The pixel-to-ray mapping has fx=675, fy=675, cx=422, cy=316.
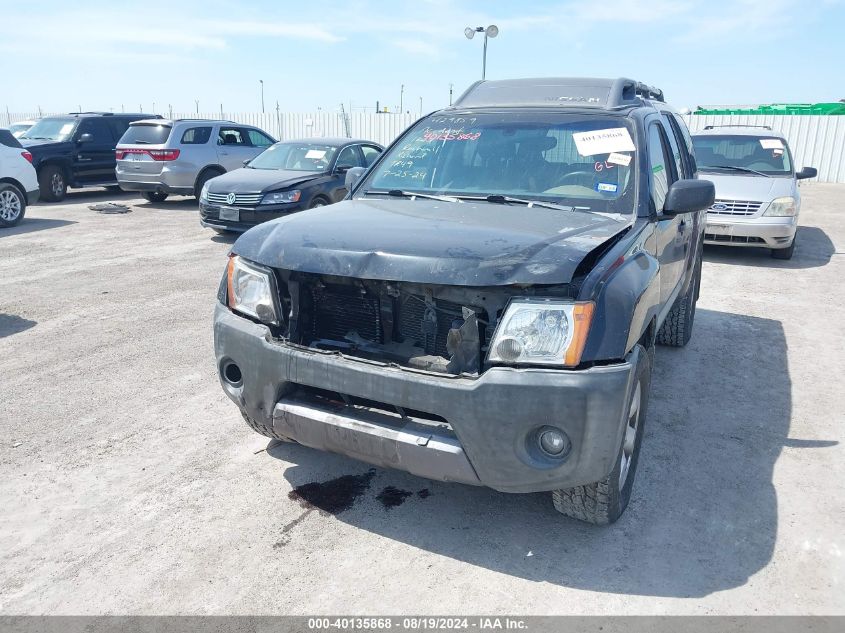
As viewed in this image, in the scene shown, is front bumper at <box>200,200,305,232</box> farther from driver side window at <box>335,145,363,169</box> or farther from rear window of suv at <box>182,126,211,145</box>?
rear window of suv at <box>182,126,211,145</box>

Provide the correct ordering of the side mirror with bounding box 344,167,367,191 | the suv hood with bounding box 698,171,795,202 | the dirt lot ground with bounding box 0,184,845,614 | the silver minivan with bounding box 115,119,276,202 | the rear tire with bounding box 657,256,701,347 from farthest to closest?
the silver minivan with bounding box 115,119,276,202 → the suv hood with bounding box 698,171,795,202 → the rear tire with bounding box 657,256,701,347 → the side mirror with bounding box 344,167,367,191 → the dirt lot ground with bounding box 0,184,845,614

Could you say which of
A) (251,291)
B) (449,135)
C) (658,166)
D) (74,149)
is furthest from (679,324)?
(74,149)

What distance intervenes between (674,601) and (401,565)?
1102mm

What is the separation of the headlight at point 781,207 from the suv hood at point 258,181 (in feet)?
21.7

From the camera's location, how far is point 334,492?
341 cm

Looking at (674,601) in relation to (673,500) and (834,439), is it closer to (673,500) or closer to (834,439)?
(673,500)

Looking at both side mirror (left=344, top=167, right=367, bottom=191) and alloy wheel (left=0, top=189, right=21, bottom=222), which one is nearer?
side mirror (left=344, top=167, right=367, bottom=191)

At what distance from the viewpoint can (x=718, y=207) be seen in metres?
9.36

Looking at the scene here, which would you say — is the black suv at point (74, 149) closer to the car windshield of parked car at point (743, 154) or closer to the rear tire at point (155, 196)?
the rear tire at point (155, 196)

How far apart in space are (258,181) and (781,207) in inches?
294

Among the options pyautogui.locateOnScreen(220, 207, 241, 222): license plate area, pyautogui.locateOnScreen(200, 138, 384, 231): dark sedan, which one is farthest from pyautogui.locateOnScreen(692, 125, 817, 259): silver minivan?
pyautogui.locateOnScreen(220, 207, 241, 222): license plate area

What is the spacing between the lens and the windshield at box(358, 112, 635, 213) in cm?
366

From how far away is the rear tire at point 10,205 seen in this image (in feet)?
38.1

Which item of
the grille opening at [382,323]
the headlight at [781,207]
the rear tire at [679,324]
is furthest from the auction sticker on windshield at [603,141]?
the headlight at [781,207]
